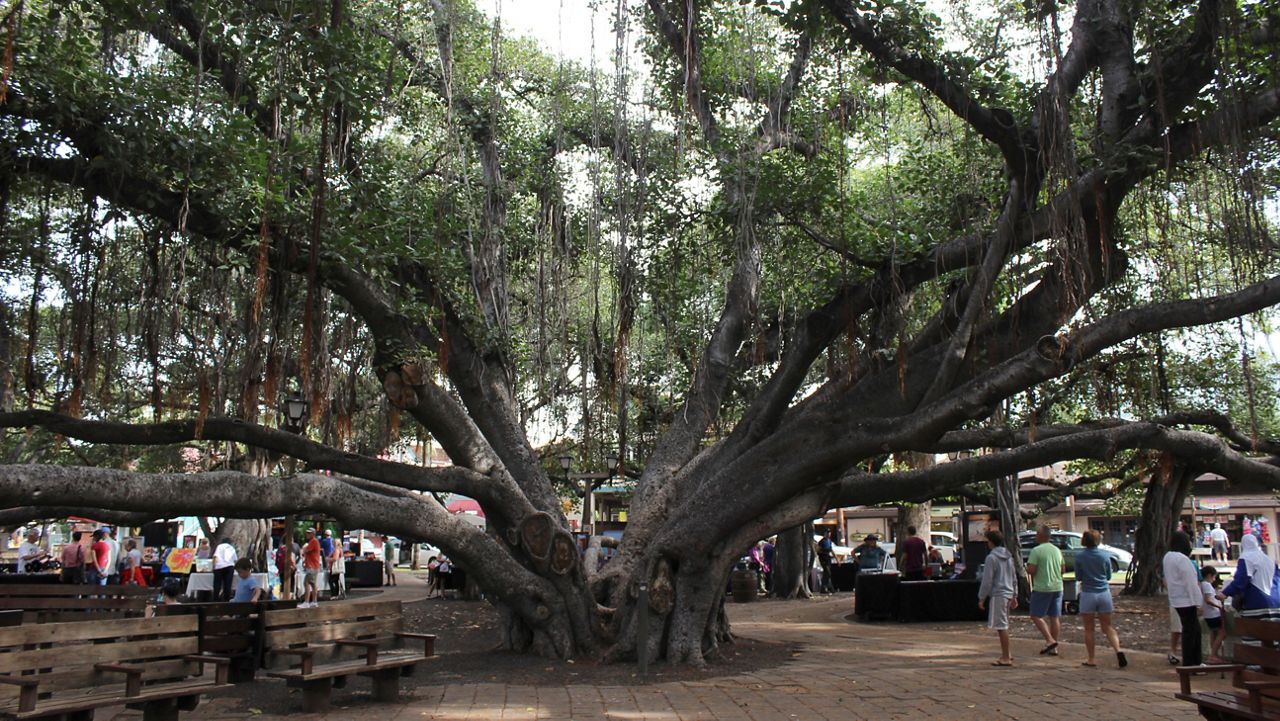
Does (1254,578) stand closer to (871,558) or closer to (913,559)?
(913,559)

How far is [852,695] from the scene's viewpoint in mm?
7082

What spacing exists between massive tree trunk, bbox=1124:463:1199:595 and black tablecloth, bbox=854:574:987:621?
4.53 m

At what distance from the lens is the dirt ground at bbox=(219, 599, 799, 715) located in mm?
7094

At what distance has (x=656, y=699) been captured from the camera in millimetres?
7004

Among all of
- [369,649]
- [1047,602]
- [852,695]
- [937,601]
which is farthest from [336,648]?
[937,601]

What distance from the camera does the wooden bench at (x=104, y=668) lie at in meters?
4.90

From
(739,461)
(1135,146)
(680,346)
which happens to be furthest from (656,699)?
(680,346)

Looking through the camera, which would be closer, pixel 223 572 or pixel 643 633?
pixel 643 633

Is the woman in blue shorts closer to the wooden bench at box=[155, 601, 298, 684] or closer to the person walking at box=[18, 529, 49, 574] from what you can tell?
the wooden bench at box=[155, 601, 298, 684]

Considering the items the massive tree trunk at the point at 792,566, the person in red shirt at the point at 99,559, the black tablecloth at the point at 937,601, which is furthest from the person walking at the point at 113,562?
the black tablecloth at the point at 937,601

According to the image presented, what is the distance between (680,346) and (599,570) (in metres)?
4.37

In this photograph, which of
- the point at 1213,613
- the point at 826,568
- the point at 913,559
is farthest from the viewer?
the point at 826,568

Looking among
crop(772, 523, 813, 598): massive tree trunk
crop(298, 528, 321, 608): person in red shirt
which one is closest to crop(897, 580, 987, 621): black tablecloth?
crop(772, 523, 813, 598): massive tree trunk

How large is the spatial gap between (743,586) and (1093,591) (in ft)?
35.9
